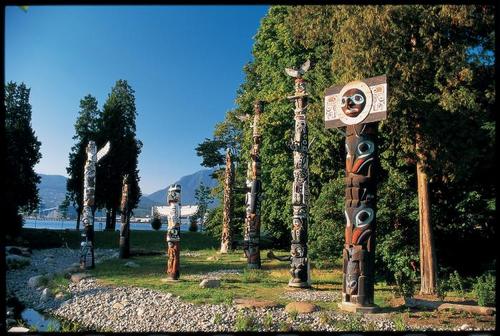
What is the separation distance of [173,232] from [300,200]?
12.4 feet

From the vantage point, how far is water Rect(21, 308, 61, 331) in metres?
10.5

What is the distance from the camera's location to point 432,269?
12734mm

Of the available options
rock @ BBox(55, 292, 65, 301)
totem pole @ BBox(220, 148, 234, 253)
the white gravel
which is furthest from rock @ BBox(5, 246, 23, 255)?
rock @ BBox(55, 292, 65, 301)

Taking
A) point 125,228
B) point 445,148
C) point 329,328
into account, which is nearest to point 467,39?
point 445,148

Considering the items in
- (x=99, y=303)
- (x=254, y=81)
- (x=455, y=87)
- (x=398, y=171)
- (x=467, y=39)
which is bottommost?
(x=99, y=303)

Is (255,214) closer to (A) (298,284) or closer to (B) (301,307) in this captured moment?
(A) (298,284)

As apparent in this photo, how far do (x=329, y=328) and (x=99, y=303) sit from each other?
224 inches

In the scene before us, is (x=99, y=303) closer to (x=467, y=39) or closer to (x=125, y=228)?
(x=125, y=228)

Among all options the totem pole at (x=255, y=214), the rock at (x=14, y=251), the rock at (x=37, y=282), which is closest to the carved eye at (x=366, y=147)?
the totem pole at (x=255, y=214)

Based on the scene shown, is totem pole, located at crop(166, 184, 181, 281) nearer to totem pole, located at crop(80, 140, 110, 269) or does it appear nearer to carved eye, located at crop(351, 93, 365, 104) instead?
totem pole, located at crop(80, 140, 110, 269)

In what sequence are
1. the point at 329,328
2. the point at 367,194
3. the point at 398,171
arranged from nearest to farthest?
the point at 329,328 → the point at 367,194 → the point at 398,171

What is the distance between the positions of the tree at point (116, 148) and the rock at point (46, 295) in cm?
2153

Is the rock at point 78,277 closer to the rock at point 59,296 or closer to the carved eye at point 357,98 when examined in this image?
the rock at point 59,296

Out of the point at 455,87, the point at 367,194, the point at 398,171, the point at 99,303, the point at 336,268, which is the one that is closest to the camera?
the point at 367,194
